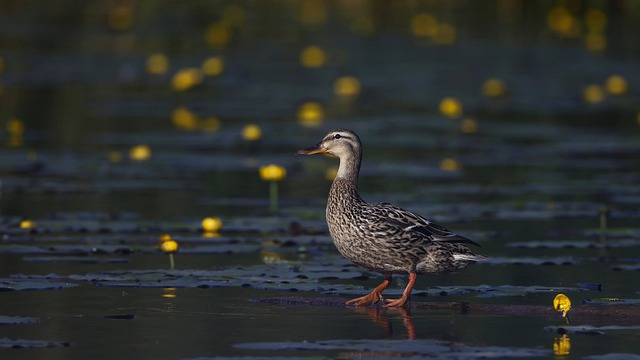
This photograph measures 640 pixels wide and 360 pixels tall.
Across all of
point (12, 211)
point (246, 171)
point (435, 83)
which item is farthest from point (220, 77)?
point (12, 211)

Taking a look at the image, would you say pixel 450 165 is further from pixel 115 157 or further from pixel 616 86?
pixel 616 86

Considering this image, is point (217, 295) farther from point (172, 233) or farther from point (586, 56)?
point (586, 56)

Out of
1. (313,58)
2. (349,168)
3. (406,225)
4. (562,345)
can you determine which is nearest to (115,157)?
(349,168)

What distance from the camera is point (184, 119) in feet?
72.8

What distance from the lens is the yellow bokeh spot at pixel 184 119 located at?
21688 mm

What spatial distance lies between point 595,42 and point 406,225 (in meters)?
24.6

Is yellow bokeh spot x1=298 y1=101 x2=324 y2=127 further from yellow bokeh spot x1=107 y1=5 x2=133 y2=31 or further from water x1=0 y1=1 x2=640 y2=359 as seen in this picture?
yellow bokeh spot x1=107 y1=5 x2=133 y2=31

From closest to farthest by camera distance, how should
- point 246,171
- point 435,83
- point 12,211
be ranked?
point 12,211
point 246,171
point 435,83

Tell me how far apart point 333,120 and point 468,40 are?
1373 cm

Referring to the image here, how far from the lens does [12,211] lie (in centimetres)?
1439

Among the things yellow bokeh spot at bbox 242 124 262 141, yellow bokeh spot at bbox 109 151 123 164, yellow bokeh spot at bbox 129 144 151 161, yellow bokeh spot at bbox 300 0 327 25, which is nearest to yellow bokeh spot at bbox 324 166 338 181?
yellow bokeh spot at bbox 242 124 262 141

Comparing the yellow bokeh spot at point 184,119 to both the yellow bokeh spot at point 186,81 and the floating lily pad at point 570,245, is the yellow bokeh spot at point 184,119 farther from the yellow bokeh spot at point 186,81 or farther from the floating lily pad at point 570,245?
the floating lily pad at point 570,245

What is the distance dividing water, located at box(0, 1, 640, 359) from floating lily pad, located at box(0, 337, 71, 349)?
0.02 meters

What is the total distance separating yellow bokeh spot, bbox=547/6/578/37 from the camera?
37062 millimetres
